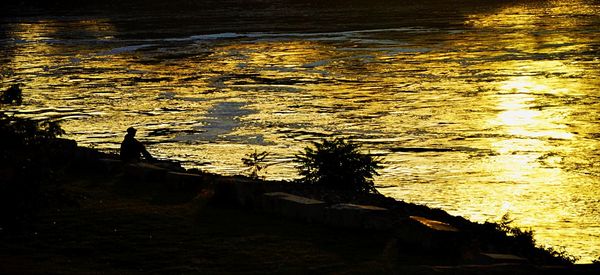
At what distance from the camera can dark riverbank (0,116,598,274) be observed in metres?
9.49

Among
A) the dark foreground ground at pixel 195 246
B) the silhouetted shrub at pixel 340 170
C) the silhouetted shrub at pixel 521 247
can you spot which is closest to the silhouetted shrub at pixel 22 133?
the dark foreground ground at pixel 195 246

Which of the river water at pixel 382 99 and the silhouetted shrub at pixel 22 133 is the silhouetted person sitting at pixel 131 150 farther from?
the silhouetted shrub at pixel 22 133

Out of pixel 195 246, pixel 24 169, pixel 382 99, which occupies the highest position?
pixel 382 99

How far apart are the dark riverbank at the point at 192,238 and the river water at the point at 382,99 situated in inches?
140

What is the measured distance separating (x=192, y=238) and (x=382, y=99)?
19.6 meters

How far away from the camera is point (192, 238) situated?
11.5m

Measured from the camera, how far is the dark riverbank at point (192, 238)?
9492 mm

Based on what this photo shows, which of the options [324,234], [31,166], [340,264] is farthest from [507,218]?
[31,166]

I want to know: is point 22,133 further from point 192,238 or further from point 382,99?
point 382,99

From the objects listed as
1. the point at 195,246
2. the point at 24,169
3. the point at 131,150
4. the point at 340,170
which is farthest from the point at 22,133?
the point at 131,150

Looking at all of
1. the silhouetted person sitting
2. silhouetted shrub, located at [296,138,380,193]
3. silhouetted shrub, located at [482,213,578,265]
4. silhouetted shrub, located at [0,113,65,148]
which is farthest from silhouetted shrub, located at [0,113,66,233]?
the silhouetted person sitting

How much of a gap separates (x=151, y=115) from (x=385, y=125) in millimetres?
6666

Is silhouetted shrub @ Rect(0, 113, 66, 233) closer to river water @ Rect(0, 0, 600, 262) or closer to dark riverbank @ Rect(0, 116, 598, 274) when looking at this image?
dark riverbank @ Rect(0, 116, 598, 274)

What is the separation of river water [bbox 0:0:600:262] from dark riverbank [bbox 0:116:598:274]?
3.55 metres
